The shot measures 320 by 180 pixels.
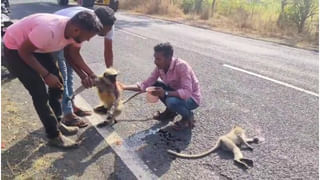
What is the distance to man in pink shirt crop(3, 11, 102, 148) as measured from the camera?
3.13 meters

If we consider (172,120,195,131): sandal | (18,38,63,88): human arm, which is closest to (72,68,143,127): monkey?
(18,38,63,88): human arm

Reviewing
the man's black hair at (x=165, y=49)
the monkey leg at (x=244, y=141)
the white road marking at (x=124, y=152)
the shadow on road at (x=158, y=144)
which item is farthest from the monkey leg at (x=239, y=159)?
the man's black hair at (x=165, y=49)

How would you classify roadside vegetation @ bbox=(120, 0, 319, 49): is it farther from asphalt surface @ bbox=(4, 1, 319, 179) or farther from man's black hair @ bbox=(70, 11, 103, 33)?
man's black hair @ bbox=(70, 11, 103, 33)

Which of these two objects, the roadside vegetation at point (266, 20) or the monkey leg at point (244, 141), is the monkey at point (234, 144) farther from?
the roadside vegetation at point (266, 20)

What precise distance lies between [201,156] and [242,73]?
12.8 feet

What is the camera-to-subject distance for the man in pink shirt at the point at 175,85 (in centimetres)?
414

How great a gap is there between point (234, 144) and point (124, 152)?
1.18m

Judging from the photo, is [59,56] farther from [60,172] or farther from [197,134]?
[197,134]

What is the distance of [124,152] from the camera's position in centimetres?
379

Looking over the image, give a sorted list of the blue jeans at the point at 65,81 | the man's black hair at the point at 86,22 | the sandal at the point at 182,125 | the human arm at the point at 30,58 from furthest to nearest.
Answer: the sandal at the point at 182,125 < the blue jeans at the point at 65,81 < the human arm at the point at 30,58 < the man's black hair at the point at 86,22

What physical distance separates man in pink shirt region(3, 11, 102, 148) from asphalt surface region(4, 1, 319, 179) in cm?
50

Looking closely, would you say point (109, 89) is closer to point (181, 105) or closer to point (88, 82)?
point (88, 82)

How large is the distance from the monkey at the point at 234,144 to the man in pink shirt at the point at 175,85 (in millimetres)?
551

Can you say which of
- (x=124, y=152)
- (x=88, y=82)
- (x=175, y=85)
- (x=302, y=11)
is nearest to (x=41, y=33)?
(x=88, y=82)
